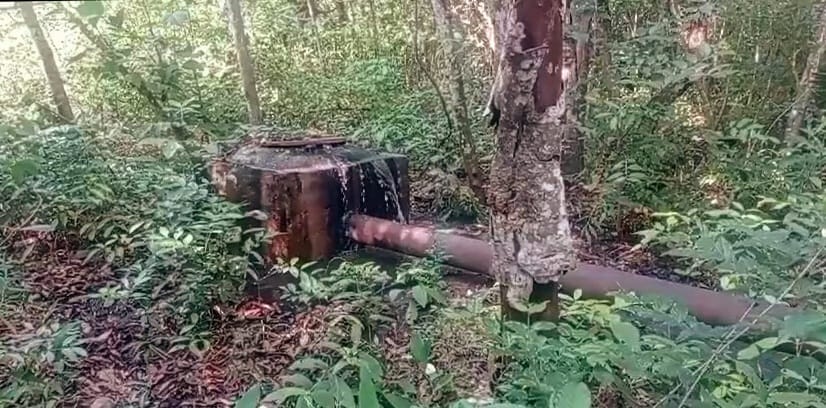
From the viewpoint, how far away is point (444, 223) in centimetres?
407

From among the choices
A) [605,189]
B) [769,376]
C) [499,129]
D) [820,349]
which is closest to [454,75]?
[605,189]

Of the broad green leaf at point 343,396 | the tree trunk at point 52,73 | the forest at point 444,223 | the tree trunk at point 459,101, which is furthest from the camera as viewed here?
the tree trunk at point 52,73

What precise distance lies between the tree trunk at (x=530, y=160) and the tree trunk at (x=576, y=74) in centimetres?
208

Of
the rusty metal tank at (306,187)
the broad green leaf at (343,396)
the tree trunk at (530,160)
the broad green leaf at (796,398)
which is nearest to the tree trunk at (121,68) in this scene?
the rusty metal tank at (306,187)

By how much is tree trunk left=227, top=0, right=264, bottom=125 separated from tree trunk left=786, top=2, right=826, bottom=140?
3.63m

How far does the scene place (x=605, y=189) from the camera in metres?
3.66

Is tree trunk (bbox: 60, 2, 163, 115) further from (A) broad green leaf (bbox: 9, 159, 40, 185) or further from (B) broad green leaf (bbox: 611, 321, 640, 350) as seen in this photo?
(B) broad green leaf (bbox: 611, 321, 640, 350)

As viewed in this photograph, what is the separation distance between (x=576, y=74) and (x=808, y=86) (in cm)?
133

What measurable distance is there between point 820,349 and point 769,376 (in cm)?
46

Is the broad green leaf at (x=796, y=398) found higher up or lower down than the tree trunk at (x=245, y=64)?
lower down

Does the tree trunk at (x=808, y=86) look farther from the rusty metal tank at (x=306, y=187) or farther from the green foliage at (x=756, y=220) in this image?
the rusty metal tank at (x=306, y=187)

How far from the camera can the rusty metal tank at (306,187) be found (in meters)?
3.28

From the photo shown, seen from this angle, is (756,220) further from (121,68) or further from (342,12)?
(342,12)

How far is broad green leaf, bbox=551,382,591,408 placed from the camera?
1.11m
